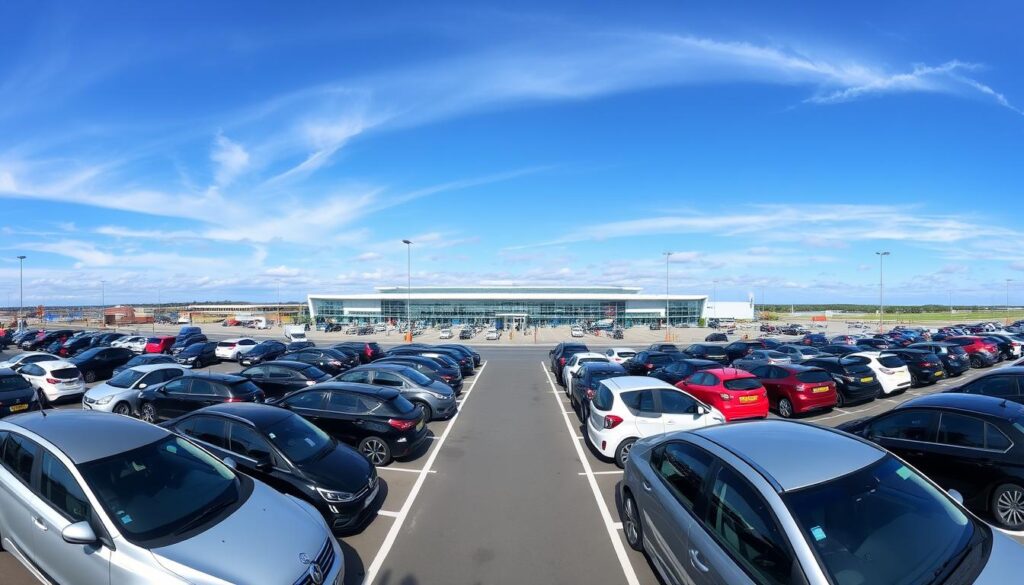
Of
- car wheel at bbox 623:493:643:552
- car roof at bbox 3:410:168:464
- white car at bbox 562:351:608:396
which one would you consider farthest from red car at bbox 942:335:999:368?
car roof at bbox 3:410:168:464

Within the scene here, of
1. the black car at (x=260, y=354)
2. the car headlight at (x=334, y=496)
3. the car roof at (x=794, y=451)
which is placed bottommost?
the black car at (x=260, y=354)

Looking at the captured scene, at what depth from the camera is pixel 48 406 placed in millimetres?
15969

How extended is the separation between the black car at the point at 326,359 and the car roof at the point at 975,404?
19.5 meters

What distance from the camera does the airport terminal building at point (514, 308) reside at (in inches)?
3263

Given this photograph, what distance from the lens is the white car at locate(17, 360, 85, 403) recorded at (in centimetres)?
1580

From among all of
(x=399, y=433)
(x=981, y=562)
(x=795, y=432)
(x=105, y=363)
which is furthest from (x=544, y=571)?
(x=105, y=363)

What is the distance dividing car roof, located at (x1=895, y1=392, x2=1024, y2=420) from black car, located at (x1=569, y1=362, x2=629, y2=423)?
653 centimetres

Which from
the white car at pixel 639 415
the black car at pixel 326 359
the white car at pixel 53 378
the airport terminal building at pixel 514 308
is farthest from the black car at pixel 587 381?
the airport terminal building at pixel 514 308

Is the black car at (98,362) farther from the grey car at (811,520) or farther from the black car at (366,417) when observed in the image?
the grey car at (811,520)

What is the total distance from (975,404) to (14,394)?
19082 mm

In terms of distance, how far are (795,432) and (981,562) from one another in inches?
61.8

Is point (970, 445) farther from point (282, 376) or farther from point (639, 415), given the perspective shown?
point (282, 376)

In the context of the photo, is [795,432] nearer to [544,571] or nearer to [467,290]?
[544,571]

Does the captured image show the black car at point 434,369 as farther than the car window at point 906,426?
Yes
